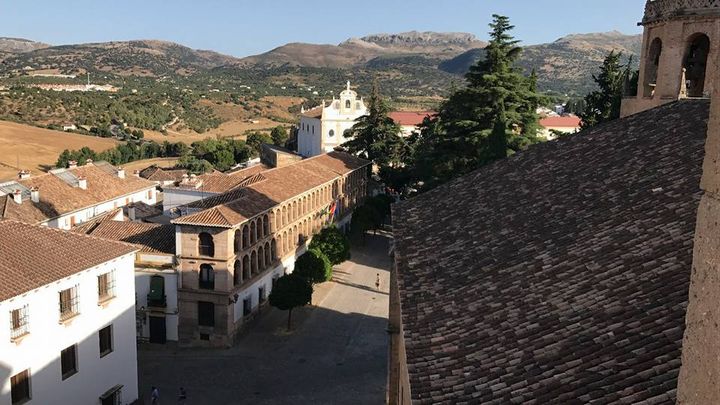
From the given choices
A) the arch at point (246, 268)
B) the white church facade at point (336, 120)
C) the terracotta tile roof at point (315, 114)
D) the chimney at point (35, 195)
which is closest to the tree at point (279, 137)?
the terracotta tile roof at point (315, 114)

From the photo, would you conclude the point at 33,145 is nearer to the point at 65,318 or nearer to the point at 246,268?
the point at 246,268

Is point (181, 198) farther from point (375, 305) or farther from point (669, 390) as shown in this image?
point (669, 390)

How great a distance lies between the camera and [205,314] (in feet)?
95.5

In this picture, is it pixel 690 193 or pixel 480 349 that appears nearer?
pixel 480 349

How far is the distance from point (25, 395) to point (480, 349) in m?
15.6

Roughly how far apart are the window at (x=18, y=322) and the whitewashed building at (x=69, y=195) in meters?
18.9

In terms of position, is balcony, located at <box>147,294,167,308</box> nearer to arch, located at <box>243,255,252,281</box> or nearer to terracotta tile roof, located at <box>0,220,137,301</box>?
arch, located at <box>243,255,252,281</box>

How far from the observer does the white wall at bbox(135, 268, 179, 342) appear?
28781 mm

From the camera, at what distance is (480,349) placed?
7.52 metres

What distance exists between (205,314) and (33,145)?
6425cm

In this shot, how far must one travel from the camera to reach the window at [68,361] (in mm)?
19453

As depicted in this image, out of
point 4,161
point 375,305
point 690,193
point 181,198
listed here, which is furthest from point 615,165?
point 4,161

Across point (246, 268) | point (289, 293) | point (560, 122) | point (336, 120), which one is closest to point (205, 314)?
point (246, 268)

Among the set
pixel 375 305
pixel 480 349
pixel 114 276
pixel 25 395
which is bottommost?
pixel 375 305
